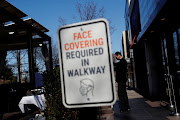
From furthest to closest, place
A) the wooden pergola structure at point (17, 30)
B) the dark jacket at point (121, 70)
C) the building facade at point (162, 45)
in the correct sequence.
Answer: the wooden pergola structure at point (17, 30), the dark jacket at point (121, 70), the building facade at point (162, 45)

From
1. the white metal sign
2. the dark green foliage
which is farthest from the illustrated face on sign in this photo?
the dark green foliage

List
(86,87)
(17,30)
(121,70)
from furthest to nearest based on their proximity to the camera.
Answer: (17,30)
(121,70)
(86,87)

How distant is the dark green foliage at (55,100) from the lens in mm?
4156

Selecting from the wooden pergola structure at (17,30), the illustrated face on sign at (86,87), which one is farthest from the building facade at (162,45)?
the wooden pergola structure at (17,30)

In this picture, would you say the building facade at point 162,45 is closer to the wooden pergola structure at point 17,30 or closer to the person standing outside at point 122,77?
the person standing outside at point 122,77

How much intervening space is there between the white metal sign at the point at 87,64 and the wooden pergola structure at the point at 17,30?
5.95 m

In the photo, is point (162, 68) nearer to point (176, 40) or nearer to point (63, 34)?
point (176, 40)

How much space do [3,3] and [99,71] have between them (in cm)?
633

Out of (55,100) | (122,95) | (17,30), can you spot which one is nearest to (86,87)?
(55,100)

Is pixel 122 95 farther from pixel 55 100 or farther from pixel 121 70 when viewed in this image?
pixel 55 100

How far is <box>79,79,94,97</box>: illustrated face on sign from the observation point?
1.55 m

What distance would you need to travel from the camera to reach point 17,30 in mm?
10102

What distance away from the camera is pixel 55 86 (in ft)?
14.3

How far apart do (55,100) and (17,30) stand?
6.86m
